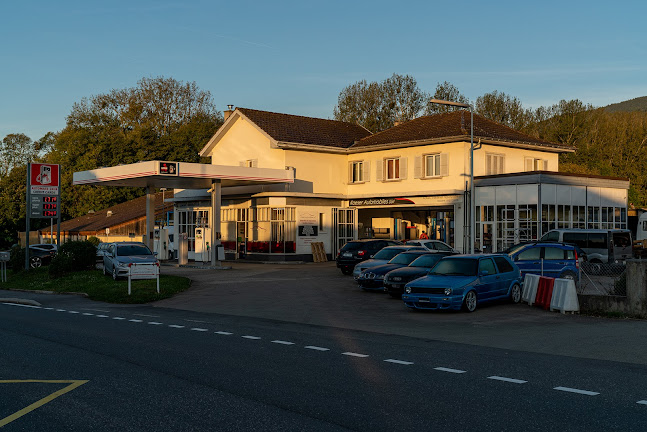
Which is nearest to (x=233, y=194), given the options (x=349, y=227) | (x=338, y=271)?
(x=349, y=227)

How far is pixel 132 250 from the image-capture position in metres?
31.4

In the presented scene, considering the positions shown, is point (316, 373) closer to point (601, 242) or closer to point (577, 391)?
point (577, 391)

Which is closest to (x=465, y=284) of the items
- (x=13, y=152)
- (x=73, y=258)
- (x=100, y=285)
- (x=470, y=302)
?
(x=470, y=302)

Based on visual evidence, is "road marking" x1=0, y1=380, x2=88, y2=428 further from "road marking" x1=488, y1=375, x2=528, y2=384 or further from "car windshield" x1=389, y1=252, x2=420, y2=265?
"car windshield" x1=389, y1=252, x2=420, y2=265

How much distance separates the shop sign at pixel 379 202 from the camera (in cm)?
4319

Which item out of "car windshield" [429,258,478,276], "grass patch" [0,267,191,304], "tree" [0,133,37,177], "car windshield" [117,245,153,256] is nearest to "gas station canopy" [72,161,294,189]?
"car windshield" [117,245,153,256]

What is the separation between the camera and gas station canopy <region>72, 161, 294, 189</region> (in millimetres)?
36147

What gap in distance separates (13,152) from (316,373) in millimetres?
98352

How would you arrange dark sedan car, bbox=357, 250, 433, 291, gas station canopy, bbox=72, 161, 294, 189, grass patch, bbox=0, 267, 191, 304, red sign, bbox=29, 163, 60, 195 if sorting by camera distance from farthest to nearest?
1. red sign, bbox=29, 163, 60, 195
2. gas station canopy, bbox=72, 161, 294, 189
3. grass patch, bbox=0, 267, 191, 304
4. dark sedan car, bbox=357, 250, 433, 291

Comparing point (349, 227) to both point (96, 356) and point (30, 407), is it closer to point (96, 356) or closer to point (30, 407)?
point (96, 356)

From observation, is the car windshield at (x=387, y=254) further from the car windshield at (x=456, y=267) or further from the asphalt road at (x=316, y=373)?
the asphalt road at (x=316, y=373)

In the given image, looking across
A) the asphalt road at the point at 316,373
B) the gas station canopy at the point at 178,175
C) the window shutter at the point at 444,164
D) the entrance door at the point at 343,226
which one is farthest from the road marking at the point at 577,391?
the entrance door at the point at 343,226

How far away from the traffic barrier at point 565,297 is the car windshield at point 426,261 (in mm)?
5651

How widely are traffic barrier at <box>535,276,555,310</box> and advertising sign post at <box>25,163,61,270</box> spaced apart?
26.3 meters
